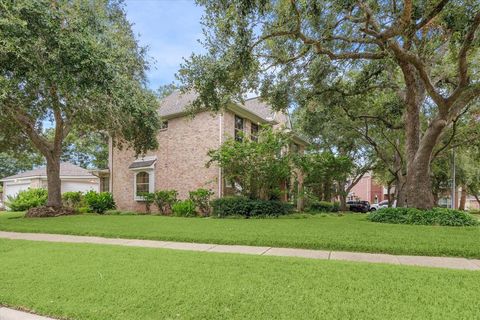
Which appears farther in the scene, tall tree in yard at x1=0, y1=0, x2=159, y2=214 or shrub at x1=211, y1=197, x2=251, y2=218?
shrub at x1=211, y1=197, x2=251, y2=218

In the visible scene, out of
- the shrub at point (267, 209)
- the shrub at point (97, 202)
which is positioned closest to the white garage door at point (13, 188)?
the shrub at point (97, 202)

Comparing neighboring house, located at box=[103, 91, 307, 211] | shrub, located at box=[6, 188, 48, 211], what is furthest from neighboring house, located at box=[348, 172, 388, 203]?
shrub, located at box=[6, 188, 48, 211]

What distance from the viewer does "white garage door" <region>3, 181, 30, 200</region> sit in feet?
97.7

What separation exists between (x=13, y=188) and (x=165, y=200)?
21.7m

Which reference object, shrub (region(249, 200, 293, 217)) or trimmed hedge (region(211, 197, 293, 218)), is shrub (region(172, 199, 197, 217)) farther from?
shrub (region(249, 200, 293, 217))

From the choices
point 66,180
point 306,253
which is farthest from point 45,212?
point 306,253

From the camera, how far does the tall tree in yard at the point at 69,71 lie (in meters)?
9.92

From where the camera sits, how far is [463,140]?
67.7 feet

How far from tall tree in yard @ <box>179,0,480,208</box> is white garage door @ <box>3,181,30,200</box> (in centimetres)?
2544

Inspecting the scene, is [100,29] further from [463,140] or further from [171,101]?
[463,140]

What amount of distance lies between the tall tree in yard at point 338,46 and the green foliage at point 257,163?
193 centimetres

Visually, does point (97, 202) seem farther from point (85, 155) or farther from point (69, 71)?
point (85, 155)

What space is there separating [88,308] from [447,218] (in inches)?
448

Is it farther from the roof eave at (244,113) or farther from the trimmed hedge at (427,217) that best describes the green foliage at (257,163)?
the trimmed hedge at (427,217)
